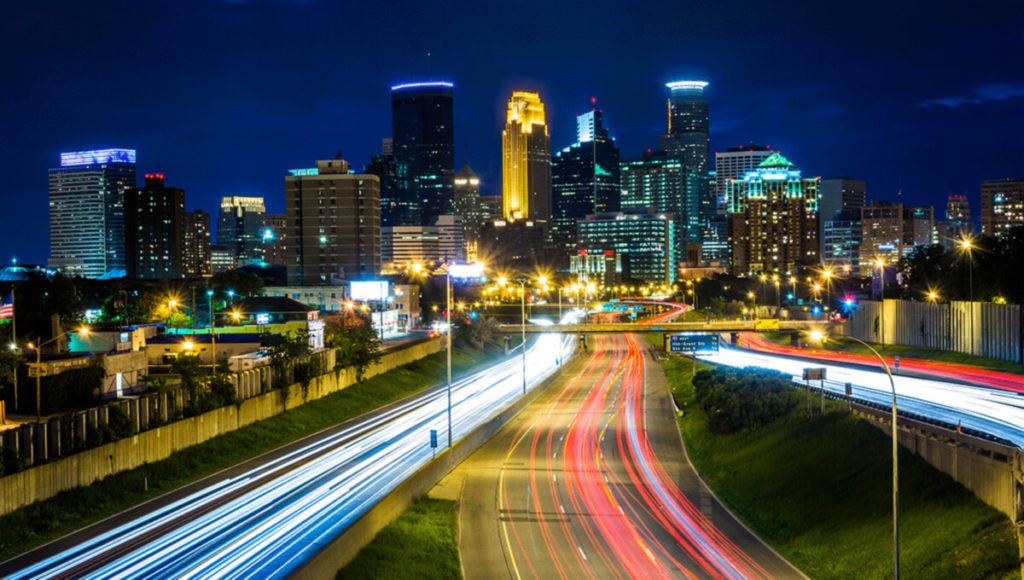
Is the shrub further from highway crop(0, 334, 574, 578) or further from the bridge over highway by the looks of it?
the bridge over highway

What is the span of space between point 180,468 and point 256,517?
11247mm

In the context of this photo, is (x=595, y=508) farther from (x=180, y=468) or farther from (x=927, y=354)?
(x=927, y=354)

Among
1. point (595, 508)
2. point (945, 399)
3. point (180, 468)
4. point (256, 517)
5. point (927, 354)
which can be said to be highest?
point (945, 399)

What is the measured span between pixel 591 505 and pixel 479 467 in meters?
10.8

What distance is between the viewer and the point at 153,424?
49.7 m

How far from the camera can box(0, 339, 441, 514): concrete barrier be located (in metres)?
38.1

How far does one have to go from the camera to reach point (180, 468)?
47688 mm

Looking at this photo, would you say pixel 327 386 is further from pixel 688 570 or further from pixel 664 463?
pixel 688 570

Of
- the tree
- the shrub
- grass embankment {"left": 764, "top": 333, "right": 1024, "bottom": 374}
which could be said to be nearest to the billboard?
the tree

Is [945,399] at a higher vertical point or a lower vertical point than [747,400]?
higher

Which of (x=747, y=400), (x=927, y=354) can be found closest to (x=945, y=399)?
(x=747, y=400)

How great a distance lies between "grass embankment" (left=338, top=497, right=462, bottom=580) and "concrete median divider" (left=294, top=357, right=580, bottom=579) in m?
0.35

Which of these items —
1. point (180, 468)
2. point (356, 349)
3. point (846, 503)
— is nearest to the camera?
point (846, 503)

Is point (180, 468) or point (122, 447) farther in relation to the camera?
point (180, 468)
